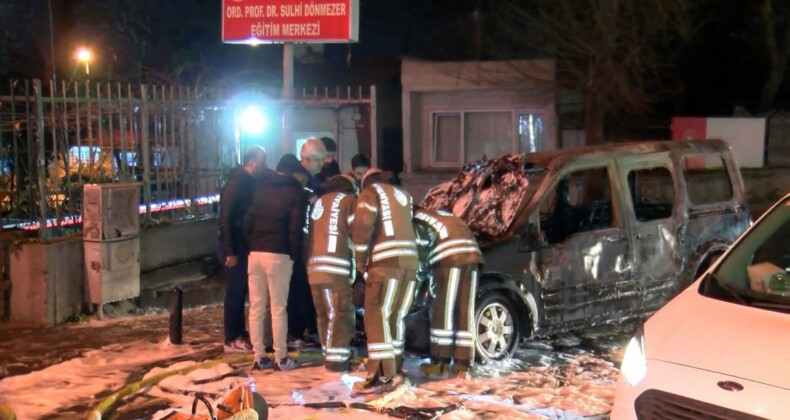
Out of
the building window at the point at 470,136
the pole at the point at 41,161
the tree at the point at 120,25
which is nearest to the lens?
the pole at the point at 41,161

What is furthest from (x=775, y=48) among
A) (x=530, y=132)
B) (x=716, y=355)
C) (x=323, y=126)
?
(x=716, y=355)

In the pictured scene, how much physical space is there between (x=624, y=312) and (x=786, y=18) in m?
12.2

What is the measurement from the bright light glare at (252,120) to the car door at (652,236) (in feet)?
17.6

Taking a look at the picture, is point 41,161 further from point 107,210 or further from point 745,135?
point 745,135

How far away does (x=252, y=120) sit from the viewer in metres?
11.8

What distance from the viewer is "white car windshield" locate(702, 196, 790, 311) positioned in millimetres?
4684

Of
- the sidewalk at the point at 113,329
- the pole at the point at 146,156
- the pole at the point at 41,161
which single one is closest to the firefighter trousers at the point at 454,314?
the sidewalk at the point at 113,329

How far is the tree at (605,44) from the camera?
14547mm

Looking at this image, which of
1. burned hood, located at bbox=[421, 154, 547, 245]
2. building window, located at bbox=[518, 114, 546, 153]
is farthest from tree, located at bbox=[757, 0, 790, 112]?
burned hood, located at bbox=[421, 154, 547, 245]

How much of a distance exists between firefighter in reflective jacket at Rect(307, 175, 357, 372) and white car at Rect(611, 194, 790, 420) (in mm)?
2576

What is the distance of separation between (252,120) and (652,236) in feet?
19.2

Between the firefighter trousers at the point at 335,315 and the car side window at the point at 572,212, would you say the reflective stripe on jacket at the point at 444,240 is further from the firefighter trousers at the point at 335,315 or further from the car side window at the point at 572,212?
the car side window at the point at 572,212

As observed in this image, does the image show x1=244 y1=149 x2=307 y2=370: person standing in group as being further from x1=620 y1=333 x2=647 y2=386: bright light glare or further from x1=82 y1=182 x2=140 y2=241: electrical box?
x1=620 y1=333 x2=647 y2=386: bright light glare

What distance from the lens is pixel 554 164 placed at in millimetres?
7555
